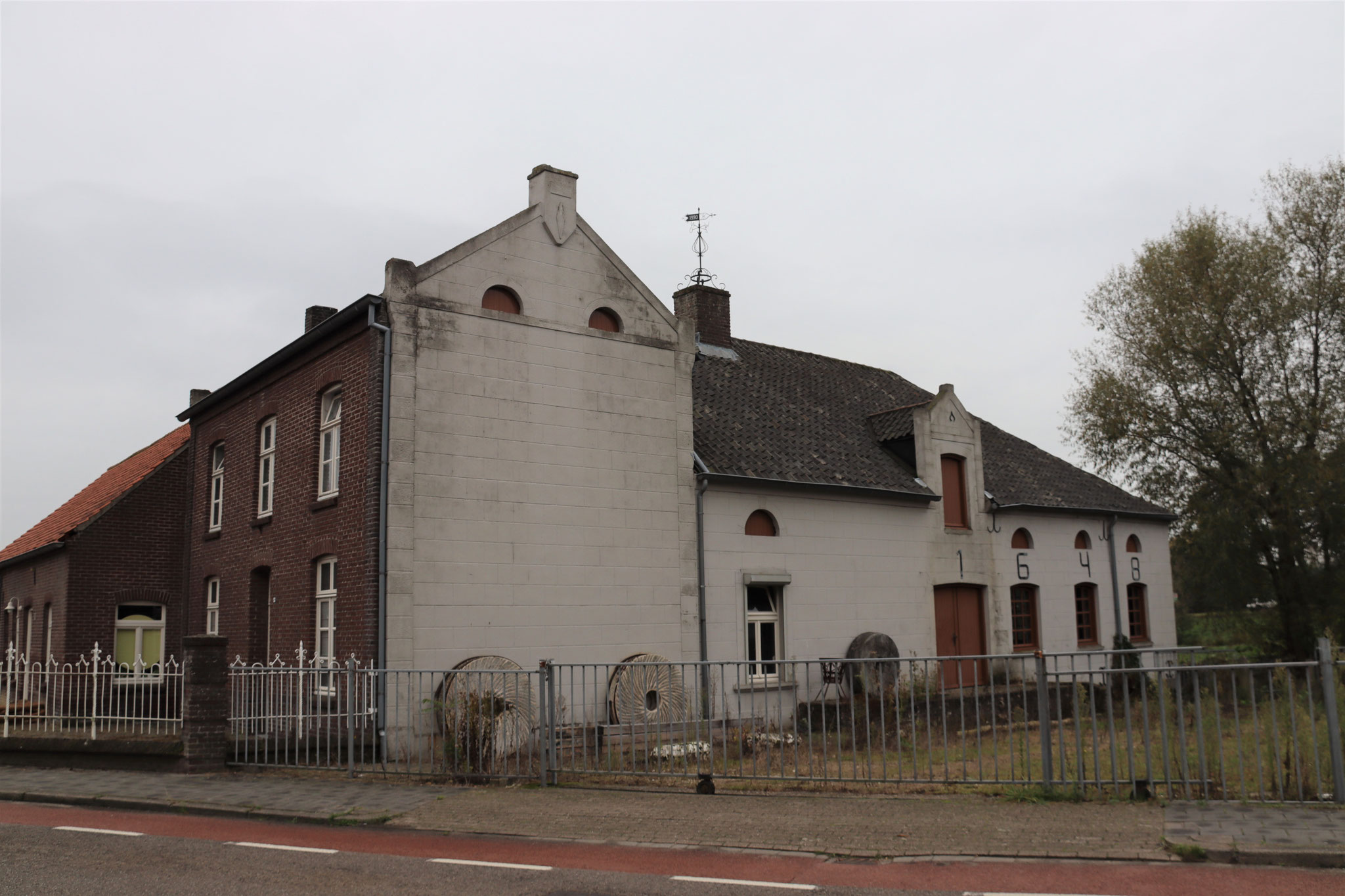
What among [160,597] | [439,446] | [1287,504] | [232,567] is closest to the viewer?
[439,446]

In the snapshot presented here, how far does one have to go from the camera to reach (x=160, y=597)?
860 inches

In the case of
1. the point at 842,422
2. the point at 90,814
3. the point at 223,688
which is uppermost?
the point at 842,422

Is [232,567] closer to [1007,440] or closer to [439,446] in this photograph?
[439,446]

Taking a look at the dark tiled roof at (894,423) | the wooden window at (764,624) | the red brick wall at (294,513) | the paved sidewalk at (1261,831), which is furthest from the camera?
the dark tiled roof at (894,423)

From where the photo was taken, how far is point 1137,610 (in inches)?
1033

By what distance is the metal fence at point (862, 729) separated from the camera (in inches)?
361

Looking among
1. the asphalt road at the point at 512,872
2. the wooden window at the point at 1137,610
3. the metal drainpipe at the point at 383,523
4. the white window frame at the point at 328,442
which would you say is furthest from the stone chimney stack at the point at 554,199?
the wooden window at the point at 1137,610

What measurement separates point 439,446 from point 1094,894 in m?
10.7

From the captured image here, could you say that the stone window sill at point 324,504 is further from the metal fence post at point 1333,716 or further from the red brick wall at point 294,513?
the metal fence post at point 1333,716

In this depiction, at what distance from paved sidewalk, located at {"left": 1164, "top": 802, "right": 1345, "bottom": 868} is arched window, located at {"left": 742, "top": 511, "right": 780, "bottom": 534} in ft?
32.4

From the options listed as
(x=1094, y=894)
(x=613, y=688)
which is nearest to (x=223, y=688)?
(x=613, y=688)

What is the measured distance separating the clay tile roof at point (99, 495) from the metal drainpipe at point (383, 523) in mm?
10177

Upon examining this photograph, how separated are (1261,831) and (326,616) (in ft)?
42.2

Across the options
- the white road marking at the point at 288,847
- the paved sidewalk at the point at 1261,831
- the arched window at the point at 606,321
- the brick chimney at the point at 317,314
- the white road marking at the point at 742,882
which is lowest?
the white road marking at the point at 288,847
